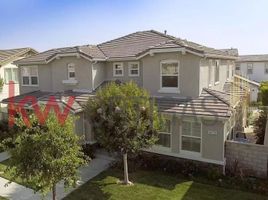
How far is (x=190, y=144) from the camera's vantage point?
639 inches

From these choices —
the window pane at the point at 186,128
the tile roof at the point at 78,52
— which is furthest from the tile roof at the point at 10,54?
the window pane at the point at 186,128

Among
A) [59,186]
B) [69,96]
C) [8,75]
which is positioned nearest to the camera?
[59,186]

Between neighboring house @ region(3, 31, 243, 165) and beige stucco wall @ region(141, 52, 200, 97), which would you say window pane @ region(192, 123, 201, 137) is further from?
beige stucco wall @ region(141, 52, 200, 97)

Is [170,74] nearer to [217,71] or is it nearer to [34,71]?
[217,71]

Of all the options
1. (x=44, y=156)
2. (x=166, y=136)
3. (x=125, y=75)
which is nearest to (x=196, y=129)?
(x=166, y=136)

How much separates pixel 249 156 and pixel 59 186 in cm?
1081

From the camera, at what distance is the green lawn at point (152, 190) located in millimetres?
12867

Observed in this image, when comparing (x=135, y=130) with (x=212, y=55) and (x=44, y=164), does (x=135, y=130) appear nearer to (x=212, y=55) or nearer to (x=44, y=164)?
(x=44, y=164)

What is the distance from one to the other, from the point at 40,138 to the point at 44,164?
0.96 metres

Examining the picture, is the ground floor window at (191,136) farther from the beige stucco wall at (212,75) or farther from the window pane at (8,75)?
the window pane at (8,75)

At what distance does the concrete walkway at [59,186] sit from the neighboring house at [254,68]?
38.3 meters

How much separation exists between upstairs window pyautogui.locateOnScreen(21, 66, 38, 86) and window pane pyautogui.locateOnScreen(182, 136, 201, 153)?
1611 centimetres

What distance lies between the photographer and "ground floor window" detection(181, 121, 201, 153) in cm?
1590

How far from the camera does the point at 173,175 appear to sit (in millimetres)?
15344
